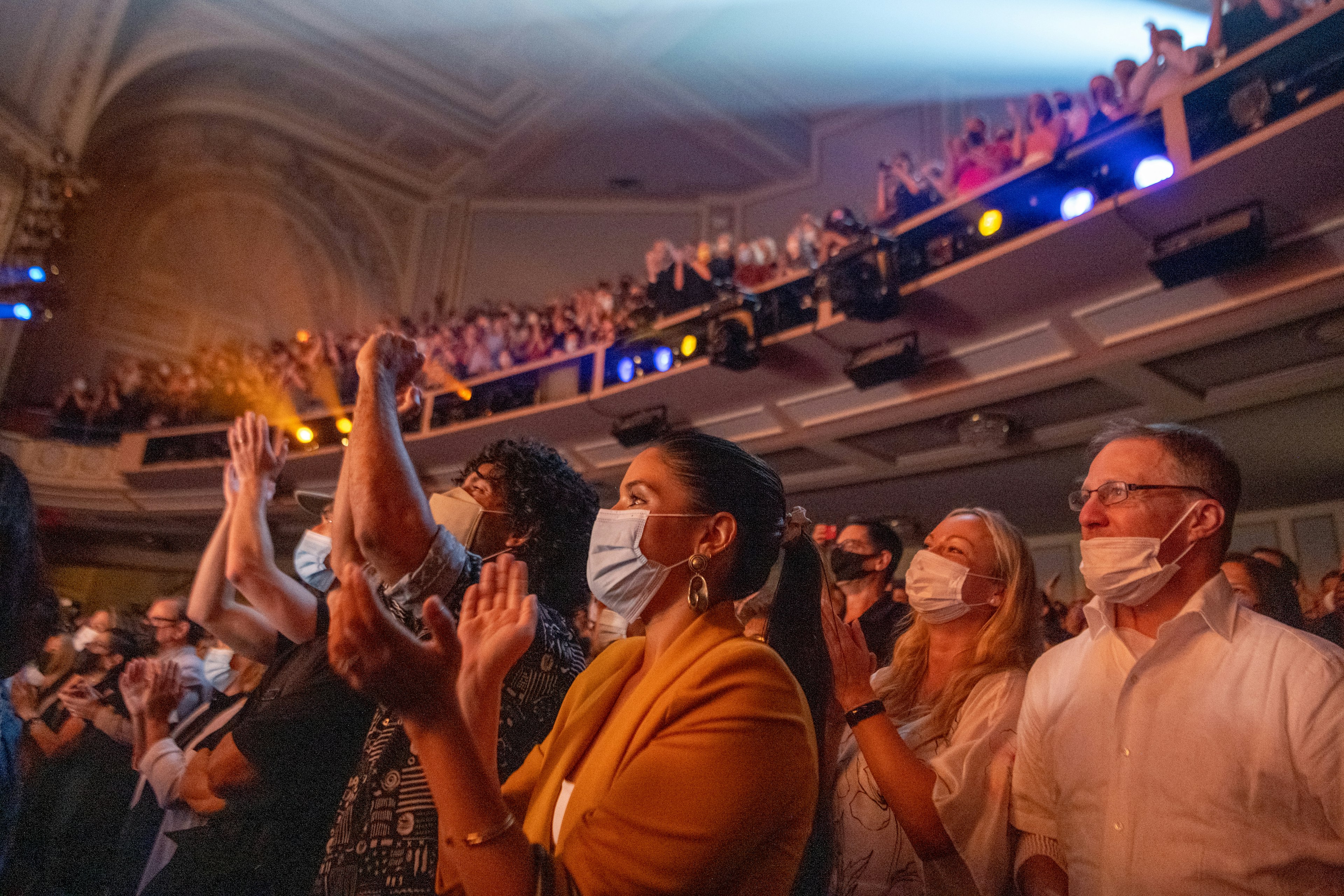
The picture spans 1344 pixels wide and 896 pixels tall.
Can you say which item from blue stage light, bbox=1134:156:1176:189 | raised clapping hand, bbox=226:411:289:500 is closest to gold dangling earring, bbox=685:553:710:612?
raised clapping hand, bbox=226:411:289:500

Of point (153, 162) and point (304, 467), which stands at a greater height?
point (153, 162)

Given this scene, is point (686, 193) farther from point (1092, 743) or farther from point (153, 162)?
point (1092, 743)

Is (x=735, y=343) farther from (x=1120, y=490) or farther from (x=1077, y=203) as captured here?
(x=1120, y=490)

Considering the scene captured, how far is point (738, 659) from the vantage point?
109 cm

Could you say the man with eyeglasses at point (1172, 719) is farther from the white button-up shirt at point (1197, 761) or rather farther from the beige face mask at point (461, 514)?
the beige face mask at point (461, 514)

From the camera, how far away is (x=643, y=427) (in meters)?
6.25

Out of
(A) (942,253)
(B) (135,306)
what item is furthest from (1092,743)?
(B) (135,306)

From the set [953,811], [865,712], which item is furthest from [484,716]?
[953,811]

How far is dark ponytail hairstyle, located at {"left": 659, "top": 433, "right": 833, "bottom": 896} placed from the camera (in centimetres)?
134

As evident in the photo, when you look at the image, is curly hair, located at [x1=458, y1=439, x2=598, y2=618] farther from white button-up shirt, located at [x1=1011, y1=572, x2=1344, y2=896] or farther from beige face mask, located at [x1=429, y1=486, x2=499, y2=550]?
white button-up shirt, located at [x1=1011, y1=572, x2=1344, y2=896]

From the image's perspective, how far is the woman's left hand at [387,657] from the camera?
2.97 ft

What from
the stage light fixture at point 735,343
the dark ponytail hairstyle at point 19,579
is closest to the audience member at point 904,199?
the stage light fixture at point 735,343

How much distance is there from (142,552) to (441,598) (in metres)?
12.5

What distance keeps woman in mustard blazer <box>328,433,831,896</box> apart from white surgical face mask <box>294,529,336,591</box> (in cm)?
175
